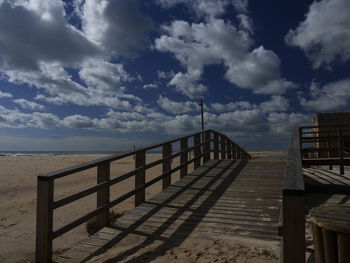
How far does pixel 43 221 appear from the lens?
3777 millimetres

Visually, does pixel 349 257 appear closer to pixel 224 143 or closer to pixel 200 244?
pixel 200 244

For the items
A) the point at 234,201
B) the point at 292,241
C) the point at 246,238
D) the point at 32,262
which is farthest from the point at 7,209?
the point at 292,241

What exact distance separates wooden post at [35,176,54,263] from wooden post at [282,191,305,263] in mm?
2749

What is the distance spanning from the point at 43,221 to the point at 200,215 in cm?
262

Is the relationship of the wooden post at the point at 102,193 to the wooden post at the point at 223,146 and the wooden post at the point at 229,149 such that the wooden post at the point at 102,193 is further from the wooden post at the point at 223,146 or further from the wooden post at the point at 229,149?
the wooden post at the point at 229,149

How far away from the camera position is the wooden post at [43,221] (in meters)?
3.78

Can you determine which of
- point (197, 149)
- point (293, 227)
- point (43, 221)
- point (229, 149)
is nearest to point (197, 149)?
point (197, 149)

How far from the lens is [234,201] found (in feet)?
20.3

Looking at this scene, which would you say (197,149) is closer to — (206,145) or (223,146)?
(206,145)

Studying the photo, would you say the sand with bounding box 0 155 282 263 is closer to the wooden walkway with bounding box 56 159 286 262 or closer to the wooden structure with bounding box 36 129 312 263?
the wooden walkway with bounding box 56 159 286 262

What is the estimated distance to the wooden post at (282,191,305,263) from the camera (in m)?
2.29

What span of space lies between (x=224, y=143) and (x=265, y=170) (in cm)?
400

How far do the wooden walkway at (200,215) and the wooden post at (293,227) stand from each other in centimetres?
208

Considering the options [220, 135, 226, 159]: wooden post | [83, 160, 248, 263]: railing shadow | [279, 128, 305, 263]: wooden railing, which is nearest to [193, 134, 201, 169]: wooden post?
[83, 160, 248, 263]: railing shadow
